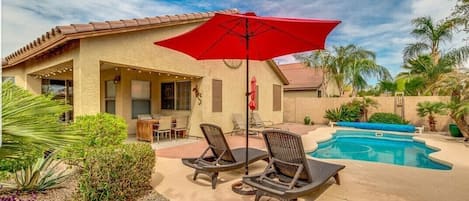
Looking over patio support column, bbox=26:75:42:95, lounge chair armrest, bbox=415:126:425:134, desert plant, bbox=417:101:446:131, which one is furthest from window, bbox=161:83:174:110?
desert plant, bbox=417:101:446:131

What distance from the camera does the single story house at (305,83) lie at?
2303 centimetres

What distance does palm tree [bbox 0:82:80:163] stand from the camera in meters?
1.66

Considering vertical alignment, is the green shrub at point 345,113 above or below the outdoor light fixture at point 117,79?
below

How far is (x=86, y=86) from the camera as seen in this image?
23.2ft

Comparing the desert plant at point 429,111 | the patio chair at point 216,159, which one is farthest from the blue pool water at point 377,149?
the patio chair at point 216,159

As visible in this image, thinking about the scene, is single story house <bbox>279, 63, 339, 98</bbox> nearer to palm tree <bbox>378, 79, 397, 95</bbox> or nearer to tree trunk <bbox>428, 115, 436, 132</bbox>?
palm tree <bbox>378, 79, 397, 95</bbox>

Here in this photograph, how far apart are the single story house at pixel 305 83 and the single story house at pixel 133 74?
7591 mm

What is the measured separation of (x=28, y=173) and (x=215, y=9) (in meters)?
11.5

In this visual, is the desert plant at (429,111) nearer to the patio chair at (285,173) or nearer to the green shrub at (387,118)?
the green shrub at (387,118)

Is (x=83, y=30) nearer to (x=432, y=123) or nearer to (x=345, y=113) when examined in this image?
(x=345, y=113)

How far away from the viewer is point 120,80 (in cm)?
1158

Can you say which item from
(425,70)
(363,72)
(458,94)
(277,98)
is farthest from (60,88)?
(425,70)

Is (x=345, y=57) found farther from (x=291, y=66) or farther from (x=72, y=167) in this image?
(x=72, y=167)

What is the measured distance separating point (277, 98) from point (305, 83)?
774cm
